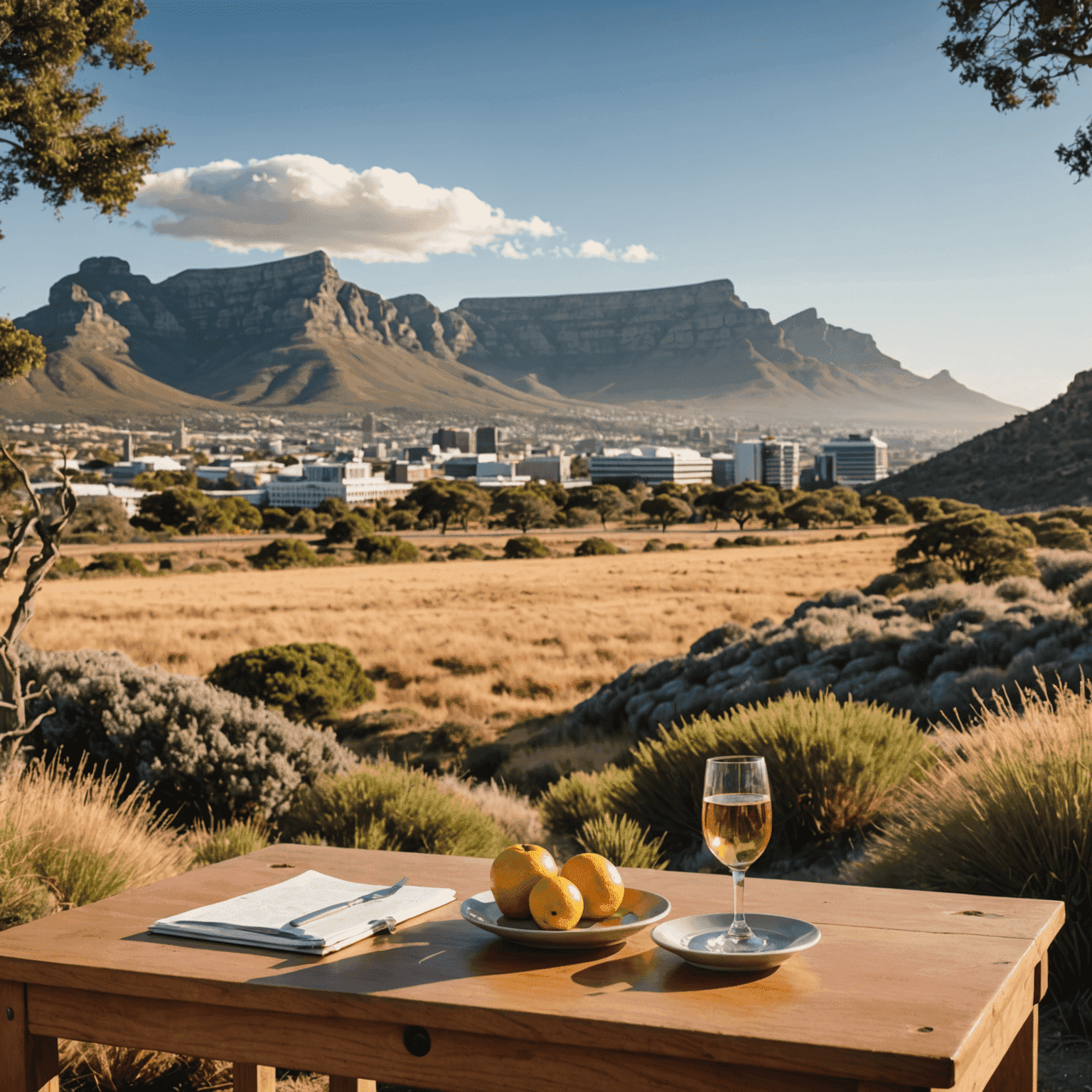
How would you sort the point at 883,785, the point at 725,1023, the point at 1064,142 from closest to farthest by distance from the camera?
the point at 725,1023 < the point at 883,785 < the point at 1064,142

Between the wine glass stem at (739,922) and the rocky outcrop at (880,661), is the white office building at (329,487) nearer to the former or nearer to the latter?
the rocky outcrop at (880,661)

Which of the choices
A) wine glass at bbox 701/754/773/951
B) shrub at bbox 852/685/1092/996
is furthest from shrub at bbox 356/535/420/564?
wine glass at bbox 701/754/773/951

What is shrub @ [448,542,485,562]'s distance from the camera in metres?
47.4

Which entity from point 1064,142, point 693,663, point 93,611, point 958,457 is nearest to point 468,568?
point 93,611

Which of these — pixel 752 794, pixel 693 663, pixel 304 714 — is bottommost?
pixel 304 714

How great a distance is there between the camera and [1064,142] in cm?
845

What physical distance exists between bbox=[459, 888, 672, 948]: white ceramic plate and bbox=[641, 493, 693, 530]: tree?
65796mm

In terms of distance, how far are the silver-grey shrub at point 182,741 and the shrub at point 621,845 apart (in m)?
2.18

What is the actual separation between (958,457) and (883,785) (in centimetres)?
8479

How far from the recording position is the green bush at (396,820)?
557 centimetres

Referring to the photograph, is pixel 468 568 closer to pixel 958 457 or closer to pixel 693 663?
pixel 693 663

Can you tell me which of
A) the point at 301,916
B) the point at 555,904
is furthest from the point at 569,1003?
the point at 301,916

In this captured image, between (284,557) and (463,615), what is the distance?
21.5 m

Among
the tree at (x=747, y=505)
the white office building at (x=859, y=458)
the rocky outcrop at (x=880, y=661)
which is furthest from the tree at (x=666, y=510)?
the white office building at (x=859, y=458)
